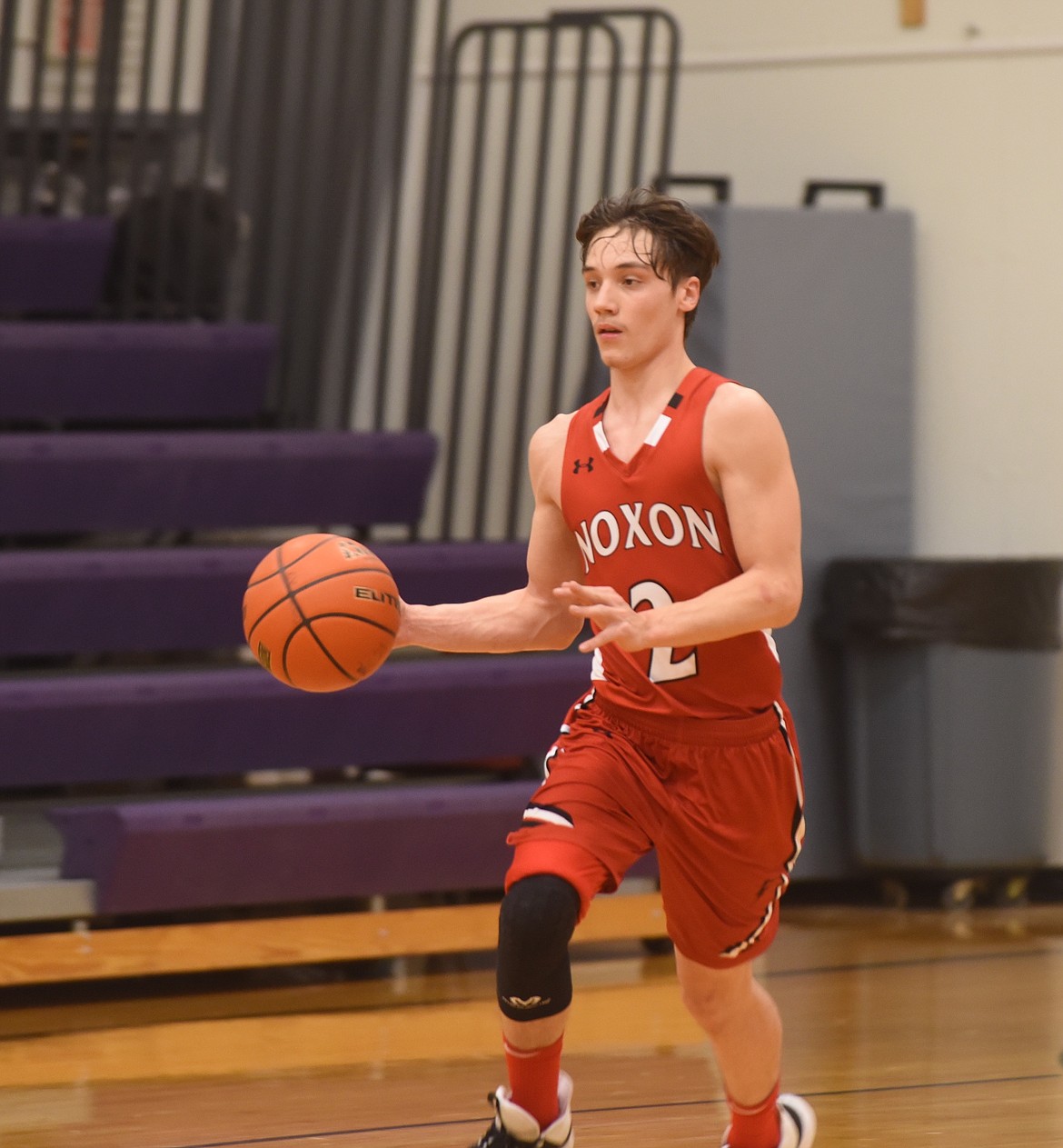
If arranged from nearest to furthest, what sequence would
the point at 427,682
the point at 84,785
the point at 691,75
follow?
the point at 427,682 → the point at 84,785 → the point at 691,75

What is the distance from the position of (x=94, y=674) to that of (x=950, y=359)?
270 cm

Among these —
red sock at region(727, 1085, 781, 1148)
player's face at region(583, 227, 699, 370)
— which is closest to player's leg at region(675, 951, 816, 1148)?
red sock at region(727, 1085, 781, 1148)

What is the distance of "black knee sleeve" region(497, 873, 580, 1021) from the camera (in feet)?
8.36

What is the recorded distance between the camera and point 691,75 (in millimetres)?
6105

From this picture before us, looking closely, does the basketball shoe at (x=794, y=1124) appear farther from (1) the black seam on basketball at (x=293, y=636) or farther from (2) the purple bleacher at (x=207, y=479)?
(2) the purple bleacher at (x=207, y=479)

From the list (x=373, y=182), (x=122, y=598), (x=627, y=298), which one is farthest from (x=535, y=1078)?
(x=373, y=182)

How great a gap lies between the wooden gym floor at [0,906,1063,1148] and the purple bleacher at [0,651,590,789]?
0.52 meters

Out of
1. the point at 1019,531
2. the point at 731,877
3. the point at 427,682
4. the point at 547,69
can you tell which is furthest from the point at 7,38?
the point at 731,877

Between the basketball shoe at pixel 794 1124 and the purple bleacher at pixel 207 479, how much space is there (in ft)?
9.21

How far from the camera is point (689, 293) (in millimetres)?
2754

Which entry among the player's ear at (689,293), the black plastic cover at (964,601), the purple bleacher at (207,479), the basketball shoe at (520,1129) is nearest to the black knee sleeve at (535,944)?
the basketball shoe at (520,1129)

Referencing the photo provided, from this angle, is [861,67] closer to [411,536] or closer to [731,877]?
[411,536]

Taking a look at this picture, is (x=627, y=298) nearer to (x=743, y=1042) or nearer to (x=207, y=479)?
(x=743, y=1042)

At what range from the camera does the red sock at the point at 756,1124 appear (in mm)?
2807
